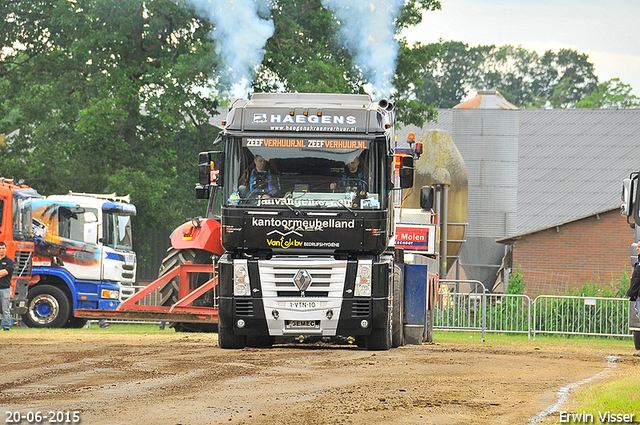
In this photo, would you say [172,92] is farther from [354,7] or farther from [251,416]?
[251,416]

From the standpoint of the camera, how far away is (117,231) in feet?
80.0

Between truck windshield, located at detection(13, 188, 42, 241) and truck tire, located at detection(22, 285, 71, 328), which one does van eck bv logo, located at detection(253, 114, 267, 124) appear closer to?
truck windshield, located at detection(13, 188, 42, 241)

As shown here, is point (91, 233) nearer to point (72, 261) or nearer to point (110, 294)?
point (72, 261)

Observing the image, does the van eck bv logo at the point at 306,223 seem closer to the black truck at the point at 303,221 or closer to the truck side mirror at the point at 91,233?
the black truck at the point at 303,221

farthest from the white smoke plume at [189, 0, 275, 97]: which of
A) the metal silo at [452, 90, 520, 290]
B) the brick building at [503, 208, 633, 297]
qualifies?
the metal silo at [452, 90, 520, 290]

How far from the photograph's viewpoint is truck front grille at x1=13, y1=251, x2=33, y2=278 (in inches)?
877

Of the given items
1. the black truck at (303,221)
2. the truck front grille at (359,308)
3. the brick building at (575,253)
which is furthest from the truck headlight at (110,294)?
the brick building at (575,253)

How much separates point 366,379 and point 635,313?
844 cm

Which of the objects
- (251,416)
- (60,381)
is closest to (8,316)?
(60,381)

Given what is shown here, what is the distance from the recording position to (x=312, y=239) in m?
13.4

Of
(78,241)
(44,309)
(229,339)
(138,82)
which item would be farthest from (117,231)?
(229,339)

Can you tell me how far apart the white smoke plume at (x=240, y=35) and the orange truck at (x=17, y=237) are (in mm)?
7881

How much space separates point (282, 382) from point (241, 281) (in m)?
3.38

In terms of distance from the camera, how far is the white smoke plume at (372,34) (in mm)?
28109
